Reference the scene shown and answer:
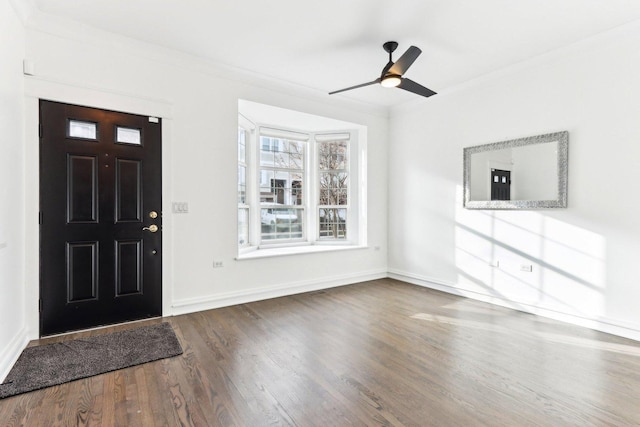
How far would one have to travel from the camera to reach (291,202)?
5594 millimetres

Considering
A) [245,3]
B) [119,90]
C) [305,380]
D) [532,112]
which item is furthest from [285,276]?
[532,112]

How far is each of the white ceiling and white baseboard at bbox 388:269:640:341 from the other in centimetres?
281

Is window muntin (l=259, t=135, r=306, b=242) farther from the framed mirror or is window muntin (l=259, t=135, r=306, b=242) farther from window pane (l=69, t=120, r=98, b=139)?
the framed mirror

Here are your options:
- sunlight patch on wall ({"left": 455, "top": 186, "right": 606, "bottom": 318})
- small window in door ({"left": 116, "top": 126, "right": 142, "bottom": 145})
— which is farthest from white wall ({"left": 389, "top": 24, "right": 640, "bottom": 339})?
small window in door ({"left": 116, "top": 126, "right": 142, "bottom": 145})

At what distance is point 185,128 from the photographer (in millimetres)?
3645

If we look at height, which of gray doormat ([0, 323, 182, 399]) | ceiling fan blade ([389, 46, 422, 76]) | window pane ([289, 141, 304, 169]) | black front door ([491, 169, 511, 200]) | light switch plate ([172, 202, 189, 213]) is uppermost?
ceiling fan blade ([389, 46, 422, 76])

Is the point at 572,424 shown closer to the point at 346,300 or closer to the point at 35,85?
the point at 346,300

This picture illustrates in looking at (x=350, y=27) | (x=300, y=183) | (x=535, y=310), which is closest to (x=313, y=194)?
(x=300, y=183)

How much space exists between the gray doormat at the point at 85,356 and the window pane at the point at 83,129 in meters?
1.88

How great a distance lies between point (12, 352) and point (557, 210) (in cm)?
510

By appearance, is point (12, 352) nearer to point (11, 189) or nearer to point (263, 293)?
point (11, 189)

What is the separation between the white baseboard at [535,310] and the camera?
3.04 m

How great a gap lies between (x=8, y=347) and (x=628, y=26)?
5.84m

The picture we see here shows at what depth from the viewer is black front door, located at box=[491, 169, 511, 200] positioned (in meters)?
3.94
